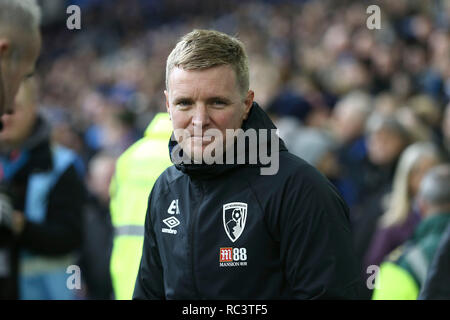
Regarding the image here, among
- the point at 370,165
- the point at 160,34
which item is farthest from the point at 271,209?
the point at 160,34

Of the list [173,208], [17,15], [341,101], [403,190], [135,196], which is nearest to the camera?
[173,208]

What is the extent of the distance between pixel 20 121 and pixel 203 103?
84.5 inches

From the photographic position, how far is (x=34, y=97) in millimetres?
4004

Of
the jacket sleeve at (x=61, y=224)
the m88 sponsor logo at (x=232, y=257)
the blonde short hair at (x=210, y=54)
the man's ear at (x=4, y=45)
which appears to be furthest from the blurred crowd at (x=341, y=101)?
the m88 sponsor logo at (x=232, y=257)

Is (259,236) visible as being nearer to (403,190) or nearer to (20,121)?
(20,121)

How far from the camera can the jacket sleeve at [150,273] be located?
2.22 m

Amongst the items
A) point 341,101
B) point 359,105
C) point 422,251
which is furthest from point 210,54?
point 341,101

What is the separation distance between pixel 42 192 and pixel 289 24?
1160 centimetres

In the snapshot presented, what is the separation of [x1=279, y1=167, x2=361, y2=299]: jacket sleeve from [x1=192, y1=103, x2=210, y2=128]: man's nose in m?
0.30

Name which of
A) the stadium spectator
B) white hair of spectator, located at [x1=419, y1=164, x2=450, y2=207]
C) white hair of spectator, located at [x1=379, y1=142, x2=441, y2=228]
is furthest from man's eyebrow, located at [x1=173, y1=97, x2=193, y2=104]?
white hair of spectator, located at [x1=379, y1=142, x2=441, y2=228]

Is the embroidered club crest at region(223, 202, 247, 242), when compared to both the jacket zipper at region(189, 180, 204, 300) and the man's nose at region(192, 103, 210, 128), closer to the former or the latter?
the jacket zipper at region(189, 180, 204, 300)

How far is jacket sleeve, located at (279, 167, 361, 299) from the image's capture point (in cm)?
194

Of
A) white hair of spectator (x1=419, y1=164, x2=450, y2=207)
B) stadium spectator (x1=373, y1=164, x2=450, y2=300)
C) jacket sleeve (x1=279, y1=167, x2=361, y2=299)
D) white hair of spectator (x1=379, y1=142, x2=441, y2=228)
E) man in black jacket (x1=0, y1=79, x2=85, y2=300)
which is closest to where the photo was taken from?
jacket sleeve (x1=279, y1=167, x2=361, y2=299)

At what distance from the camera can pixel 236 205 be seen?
2.04 meters
